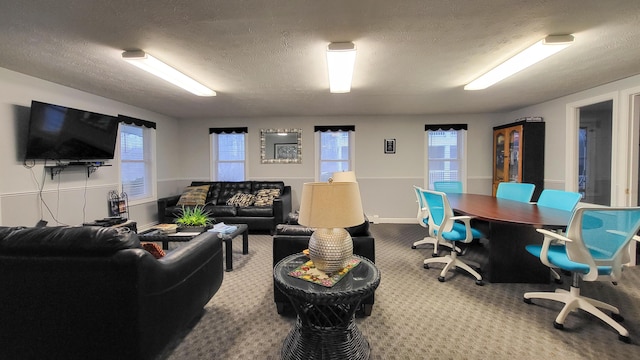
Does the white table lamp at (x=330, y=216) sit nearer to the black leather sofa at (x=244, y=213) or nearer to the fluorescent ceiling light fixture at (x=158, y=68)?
the fluorescent ceiling light fixture at (x=158, y=68)

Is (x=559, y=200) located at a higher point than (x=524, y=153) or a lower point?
lower

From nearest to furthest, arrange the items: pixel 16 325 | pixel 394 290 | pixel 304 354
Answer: pixel 16 325 → pixel 304 354 → pixel 394 290

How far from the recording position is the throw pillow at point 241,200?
509 centimetres

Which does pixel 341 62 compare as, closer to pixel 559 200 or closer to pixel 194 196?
pixel 559 200

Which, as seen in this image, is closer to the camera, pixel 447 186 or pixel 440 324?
pixel 440 324

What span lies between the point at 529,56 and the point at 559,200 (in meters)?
1.61

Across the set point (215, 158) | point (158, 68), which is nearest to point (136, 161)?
point (215, 158)

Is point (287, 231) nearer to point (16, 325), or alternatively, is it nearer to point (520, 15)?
point (16, 325)

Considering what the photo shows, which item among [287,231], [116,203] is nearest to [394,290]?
[287,231]

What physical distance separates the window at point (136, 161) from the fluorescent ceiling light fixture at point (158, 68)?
2.14m

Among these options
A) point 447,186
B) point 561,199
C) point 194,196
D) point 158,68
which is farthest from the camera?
point 194,196

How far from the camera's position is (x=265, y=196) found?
17.1 feet

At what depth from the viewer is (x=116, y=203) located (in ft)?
13.9

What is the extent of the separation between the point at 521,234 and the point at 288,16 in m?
3.00
